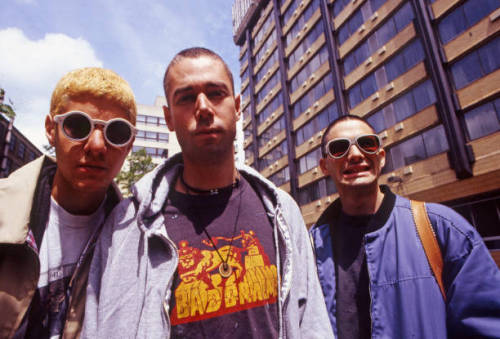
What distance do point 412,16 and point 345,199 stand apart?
1930 centimetres

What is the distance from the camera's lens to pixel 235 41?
142 feet

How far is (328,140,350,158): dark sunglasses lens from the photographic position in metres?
2.91

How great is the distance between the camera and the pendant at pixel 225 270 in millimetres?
1675

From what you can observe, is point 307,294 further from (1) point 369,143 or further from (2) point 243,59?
(2) point 243,59

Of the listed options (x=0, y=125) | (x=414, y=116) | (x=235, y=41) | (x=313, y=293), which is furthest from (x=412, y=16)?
(x=0, y=125)

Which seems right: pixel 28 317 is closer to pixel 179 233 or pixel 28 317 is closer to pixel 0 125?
pixel 179 233

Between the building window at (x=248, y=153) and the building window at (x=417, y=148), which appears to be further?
Result: the building window at (x=248, y=153)

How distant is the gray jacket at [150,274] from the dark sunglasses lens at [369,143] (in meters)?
1.33

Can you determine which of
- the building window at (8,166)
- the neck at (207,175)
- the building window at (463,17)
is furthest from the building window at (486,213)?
the building window at (8,166)

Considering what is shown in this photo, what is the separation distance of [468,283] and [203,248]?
1.85 meters

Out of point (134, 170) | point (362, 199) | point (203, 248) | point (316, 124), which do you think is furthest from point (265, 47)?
point (203, 248)

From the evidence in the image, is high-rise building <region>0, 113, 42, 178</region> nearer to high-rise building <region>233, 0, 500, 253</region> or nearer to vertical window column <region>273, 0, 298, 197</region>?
vertical window column <region>273, 0, 298, 197</region>

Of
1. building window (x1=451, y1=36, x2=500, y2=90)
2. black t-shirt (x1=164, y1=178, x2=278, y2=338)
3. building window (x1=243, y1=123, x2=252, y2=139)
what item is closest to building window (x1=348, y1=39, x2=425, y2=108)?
building window (x1=451, y1=36, x2=500, y2=90)

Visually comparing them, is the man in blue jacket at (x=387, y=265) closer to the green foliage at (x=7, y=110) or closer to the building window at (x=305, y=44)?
the green foliage at (x=7, y=110)
